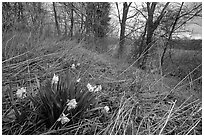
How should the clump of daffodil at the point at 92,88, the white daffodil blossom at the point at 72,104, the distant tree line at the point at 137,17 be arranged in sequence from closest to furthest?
the white daffodil blossom at the point at 72,104 → the clump of daffodil at the point at 92,88 → the distant tree line at the point at 137,17

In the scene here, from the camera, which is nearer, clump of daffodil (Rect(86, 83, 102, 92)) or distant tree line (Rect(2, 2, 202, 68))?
clump of daffodil (Rect(86, 83, 102, 92))

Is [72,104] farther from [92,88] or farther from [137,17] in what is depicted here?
[137,17]

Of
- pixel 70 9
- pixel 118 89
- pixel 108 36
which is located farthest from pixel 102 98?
pixel 70 9

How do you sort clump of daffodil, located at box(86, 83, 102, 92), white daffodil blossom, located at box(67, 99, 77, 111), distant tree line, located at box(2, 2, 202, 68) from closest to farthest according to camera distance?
white daffodil blossom, located at box(67, 99, 77, 111)
clump of daffodil, located at box(86, 83, 102, 92)
distant tree line, located at box(2, 2, 202, 68)

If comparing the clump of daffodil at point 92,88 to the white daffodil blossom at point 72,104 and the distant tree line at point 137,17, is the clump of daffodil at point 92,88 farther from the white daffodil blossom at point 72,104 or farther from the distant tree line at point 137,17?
the distant tree line at point 137,17

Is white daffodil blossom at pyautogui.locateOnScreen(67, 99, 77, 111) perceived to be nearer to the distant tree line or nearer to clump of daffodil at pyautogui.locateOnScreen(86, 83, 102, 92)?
clump of daffodil at pyautogui.locateOnScreen(86, 83, 102, 92)

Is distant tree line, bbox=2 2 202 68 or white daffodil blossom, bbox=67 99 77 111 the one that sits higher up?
distant tree line, bbox=2 2 202 68

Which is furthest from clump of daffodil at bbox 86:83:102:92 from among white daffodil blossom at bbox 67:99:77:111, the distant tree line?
the distant tree line

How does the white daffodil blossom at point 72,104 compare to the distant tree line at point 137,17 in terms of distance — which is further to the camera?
the distant tree line at point 137,17

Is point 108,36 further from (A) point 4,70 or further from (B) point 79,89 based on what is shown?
(B) point 79,89

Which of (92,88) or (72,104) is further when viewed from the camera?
(92,88)

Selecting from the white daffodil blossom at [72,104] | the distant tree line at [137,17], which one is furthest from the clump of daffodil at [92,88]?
the distant tree line at [137,17]

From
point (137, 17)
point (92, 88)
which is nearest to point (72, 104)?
point (92, 88)

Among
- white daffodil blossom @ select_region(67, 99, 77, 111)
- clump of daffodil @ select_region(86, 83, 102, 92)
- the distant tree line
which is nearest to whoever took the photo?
white daffodil blossom @ select_region(67, 99, 77, 111)
